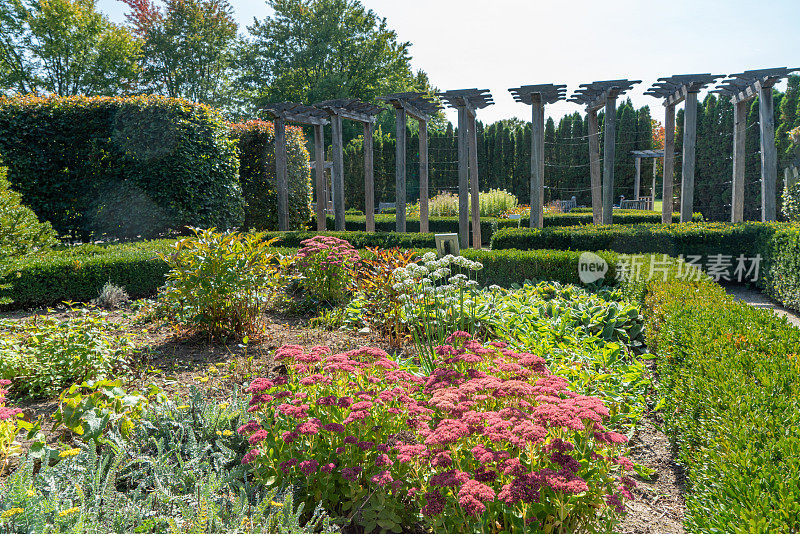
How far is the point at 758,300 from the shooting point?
24.5 feet

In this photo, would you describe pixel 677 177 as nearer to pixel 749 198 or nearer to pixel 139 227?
pixel 749 198

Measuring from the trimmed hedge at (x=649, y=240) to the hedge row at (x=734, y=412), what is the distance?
Answer: 4.14 meters

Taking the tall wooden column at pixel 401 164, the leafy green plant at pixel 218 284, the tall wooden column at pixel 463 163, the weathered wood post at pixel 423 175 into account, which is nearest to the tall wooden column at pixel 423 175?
the weathered wood post at pixel 423 175

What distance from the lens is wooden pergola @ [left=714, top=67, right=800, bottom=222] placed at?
31.1ft

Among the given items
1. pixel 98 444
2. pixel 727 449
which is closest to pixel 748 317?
pixel 727 449

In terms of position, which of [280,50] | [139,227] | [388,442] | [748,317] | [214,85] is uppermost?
[280,50]

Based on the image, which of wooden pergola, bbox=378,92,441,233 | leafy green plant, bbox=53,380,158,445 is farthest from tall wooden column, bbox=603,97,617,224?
leafy green plant, bbox=53,380,158,445

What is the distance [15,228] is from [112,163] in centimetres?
367

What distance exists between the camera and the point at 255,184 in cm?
1335

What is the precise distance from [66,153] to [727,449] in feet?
38.7

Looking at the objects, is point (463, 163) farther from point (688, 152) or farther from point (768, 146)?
point (768, 146)

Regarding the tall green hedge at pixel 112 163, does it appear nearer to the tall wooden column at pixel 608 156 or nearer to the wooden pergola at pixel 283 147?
the wooden pergola at pixel 283 147

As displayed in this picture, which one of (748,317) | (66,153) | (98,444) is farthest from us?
(66,153)

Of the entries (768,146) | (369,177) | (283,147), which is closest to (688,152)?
(768,146)
